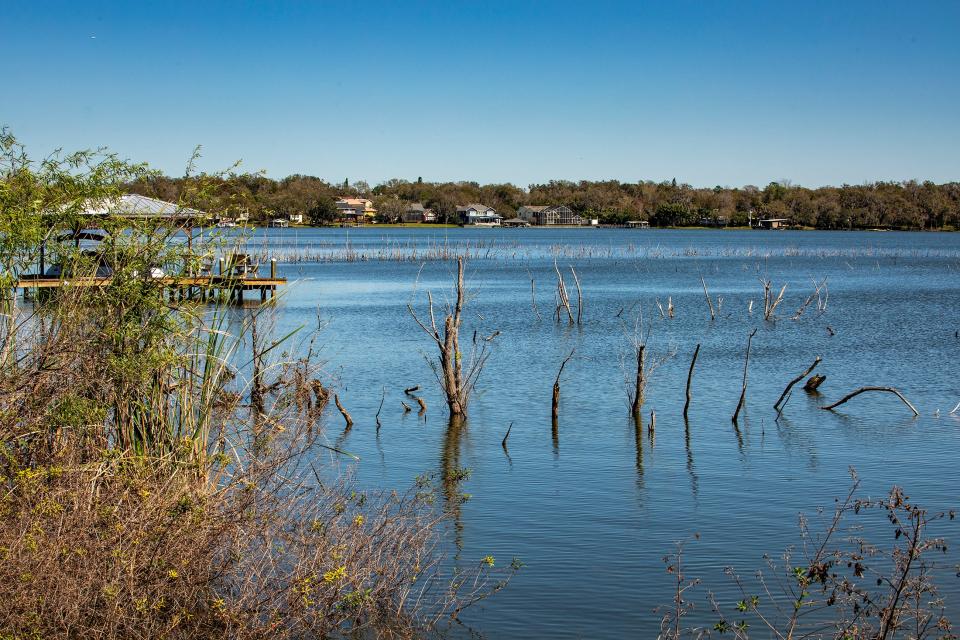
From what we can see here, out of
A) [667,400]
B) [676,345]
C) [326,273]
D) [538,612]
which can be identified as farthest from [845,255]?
[538,612]

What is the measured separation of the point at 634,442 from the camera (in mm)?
19359

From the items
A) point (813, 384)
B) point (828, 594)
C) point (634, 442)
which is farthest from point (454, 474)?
point (813, 384)

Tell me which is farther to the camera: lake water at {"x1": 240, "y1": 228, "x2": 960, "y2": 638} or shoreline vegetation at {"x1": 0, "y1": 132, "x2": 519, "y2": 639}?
lake water at {"x1": 240, "y1": 228, "x2": 960, "y2": 638}

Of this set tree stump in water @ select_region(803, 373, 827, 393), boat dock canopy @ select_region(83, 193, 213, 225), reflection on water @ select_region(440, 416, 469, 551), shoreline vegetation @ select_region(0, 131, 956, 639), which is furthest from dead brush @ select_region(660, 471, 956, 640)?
tree stump in water @ select_region(803, 373, 827, 393)

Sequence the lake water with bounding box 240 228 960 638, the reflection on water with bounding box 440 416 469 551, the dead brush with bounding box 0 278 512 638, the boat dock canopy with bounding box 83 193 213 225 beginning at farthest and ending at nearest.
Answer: the reflection on water with bounding box 440 416 469 551, the lake water with bounding box 240 228 960 638, the boat dock canopy with bounding box 83 193 213 225, the dead brush with bounding box 0 278 512 638

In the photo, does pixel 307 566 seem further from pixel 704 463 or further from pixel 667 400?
pixel 667 400

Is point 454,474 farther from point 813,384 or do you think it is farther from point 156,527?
point 813,384

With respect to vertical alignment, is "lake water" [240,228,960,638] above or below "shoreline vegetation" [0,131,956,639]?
below

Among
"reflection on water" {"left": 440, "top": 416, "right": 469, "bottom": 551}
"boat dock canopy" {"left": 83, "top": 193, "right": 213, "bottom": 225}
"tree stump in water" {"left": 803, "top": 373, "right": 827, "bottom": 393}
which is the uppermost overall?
"boat dock canopy" {"left": 83, "top": 193, "right": 213, "bottom": 225}

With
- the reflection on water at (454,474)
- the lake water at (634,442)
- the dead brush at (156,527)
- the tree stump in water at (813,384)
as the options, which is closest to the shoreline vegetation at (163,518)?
the dead brush at (156,527)

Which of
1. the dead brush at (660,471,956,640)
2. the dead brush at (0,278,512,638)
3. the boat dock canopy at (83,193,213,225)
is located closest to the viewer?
the dead brush at (0,278,512,638)

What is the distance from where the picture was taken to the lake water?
1258cm

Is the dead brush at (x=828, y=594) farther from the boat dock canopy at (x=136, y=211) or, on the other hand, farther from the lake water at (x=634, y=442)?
the boat dock canopy at (x=136, y=211)

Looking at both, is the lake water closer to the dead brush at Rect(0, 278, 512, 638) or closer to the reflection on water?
the reflection on water
